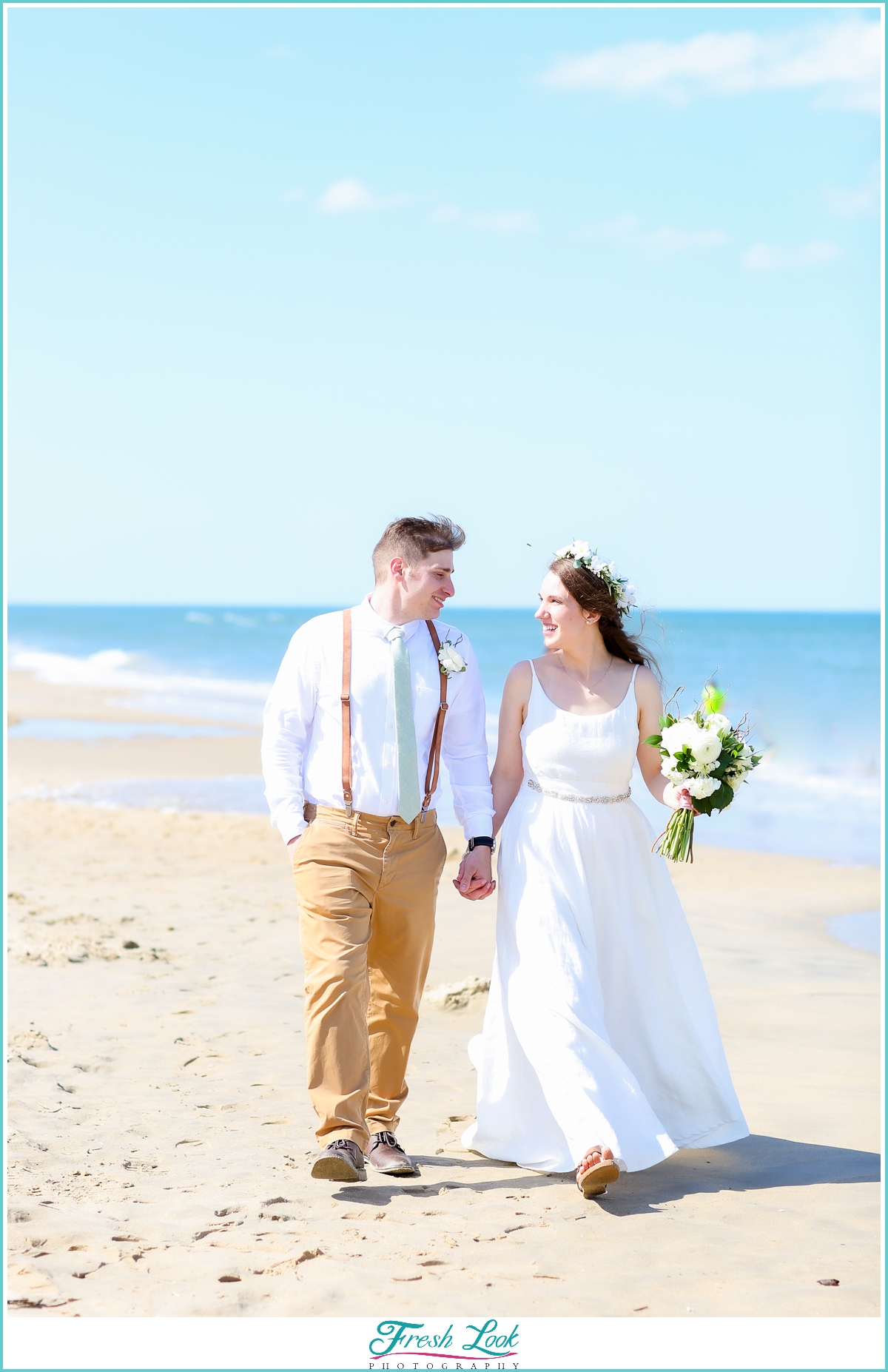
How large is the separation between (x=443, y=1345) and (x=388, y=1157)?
3.68ft

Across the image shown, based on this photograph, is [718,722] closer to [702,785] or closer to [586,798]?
[702,785]

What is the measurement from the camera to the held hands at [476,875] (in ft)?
14.9

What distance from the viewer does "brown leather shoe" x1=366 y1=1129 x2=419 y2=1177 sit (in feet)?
14.7

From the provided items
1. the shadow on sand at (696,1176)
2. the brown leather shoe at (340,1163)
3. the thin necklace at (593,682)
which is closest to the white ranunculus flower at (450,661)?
the thin necklace at (593,682)

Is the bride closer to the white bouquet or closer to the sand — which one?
the white bouquet

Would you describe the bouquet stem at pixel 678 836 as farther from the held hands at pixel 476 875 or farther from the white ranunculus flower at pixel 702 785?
the held hands at pixel 476 875

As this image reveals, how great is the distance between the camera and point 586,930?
4.55 m

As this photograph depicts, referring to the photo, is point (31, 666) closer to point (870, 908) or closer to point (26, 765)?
point (26, 765)

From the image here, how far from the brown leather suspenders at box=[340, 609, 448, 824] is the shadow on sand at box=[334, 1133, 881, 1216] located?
1236mm

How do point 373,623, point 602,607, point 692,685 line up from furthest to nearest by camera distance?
1. point 692,685
2. point 602,607
3. point 373,623

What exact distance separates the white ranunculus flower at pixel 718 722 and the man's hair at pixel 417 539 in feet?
3.56

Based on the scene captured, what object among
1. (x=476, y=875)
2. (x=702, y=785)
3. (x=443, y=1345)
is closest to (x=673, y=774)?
(x=702, y=785)

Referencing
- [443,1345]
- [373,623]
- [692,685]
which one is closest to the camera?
[443,1345]

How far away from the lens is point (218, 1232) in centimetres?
389
